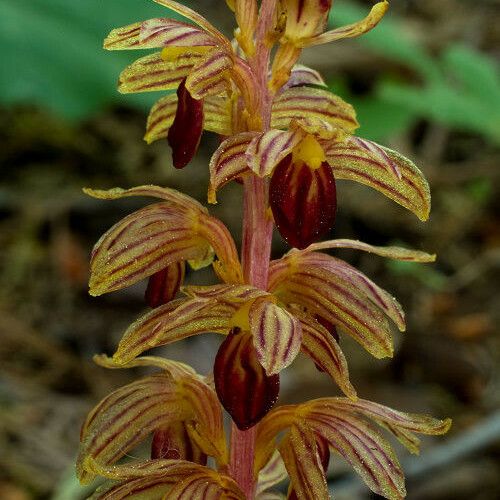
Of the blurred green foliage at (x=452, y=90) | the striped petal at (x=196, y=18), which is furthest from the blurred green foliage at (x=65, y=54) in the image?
the striped petal at (x=196, y=18)

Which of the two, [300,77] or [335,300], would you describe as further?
[300,77]

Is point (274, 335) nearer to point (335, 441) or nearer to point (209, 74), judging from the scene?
point (335, 441)

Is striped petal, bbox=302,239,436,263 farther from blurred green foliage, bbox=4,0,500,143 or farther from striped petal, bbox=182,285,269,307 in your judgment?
blurred green foliage, bbox=4,0,500,143

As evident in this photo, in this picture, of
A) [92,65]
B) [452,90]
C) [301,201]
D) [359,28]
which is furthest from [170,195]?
[452,90]

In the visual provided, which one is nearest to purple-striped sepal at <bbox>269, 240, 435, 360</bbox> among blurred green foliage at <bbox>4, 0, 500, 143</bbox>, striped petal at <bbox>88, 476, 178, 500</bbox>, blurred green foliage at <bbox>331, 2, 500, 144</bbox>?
striped petal at <bbox>88, 476, 178, 500</bbox>

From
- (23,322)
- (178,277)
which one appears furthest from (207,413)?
(23,322)
